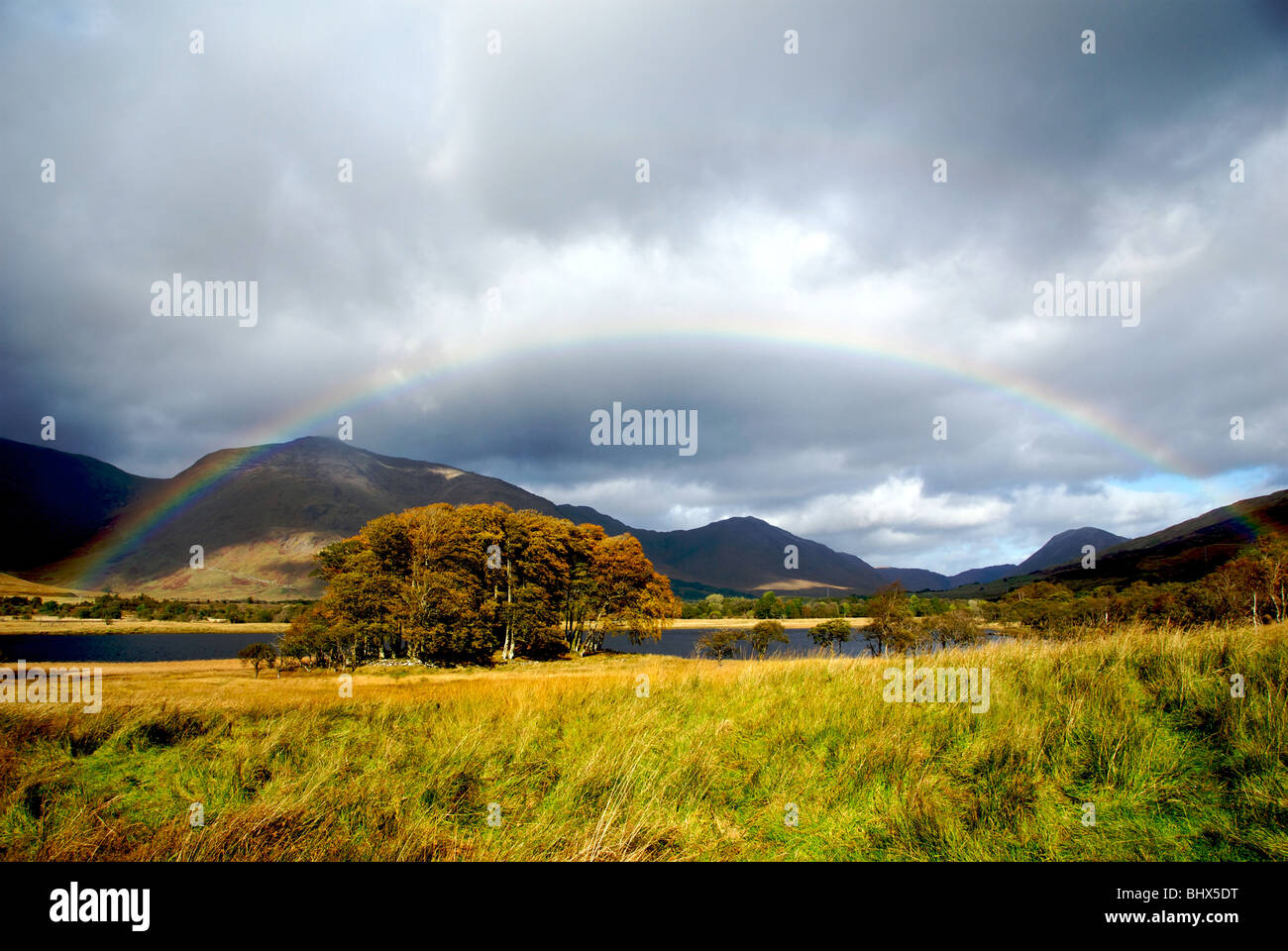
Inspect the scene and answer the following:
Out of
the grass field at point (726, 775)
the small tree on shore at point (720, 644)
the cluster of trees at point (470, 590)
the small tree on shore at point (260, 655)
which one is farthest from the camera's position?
the small tree on shore at point (720, 644)

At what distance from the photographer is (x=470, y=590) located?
4509 cm

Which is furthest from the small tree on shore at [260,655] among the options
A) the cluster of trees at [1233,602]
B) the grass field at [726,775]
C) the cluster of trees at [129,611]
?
the cluster of trees at [129,611]

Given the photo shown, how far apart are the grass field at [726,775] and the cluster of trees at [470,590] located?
35127mm

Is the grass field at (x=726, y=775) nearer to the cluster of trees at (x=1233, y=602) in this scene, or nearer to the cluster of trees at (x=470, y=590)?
the cluster of trees at (x=1233, y=602)

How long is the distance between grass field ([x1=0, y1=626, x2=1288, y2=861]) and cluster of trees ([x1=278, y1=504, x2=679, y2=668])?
35.1 meters

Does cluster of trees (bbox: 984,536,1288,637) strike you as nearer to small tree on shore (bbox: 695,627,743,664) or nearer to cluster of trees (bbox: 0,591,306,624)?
small tree on shore (bbox: 695,627,743,664)

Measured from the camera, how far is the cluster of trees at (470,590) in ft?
138

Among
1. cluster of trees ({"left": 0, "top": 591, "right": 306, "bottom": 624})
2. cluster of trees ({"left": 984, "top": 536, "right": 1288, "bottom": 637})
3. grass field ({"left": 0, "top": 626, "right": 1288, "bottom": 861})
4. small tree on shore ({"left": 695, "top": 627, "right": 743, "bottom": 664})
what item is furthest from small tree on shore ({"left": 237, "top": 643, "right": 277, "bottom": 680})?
cluster of trees ({"left": 0, "top": 591, "right": 306, "bottom": 624})

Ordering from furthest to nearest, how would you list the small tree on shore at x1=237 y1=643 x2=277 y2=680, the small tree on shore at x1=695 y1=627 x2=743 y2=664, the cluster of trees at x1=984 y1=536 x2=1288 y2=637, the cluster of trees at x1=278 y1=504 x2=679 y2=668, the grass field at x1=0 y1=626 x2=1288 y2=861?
the small tree on shore at x1=695 y1=627 x2=743 y2=664
the cluster of trees at x1=278 y1=504 x2=679 y2=668
the small tree on shore at x1=237 y1=643 x2=277 y2=680
the cluster of trees at x1=984 y1=536 x2=1288 y2=637
the grass field at x1=0 y1=626 x2=1288 y2=861

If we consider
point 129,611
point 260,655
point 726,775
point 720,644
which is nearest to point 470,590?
point 260,655

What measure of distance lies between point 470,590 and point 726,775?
4201cm

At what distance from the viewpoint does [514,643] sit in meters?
49.8

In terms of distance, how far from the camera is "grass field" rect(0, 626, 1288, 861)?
4.46 metres
